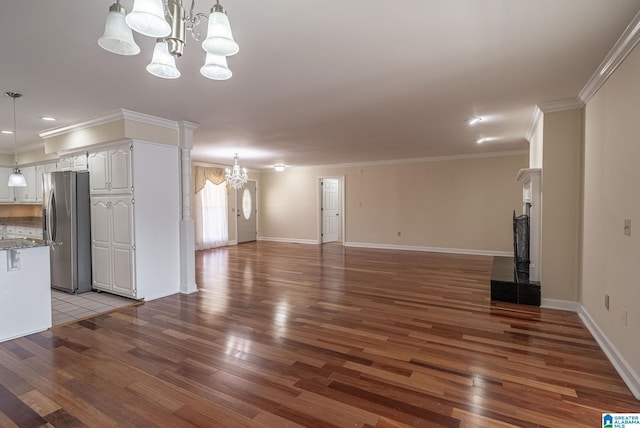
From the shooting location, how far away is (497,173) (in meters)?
7.48

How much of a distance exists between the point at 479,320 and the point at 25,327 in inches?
185

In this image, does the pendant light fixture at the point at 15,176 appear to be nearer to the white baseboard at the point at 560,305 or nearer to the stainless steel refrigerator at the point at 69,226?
the stainless steel refrigerator at the point at 69,226

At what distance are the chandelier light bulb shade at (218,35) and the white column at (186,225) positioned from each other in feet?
11.4

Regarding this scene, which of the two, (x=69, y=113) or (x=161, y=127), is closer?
(x=69, y=113)

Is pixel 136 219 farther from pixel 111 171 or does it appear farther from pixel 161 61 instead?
pixel 161 61

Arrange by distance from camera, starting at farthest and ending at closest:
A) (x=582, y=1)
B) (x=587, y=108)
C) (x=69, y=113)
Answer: (x=69, y=113), (x=587, y=108), (x=582, y=1)

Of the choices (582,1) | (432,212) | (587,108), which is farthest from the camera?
(432,212)

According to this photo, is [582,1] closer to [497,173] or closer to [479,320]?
[479,320]

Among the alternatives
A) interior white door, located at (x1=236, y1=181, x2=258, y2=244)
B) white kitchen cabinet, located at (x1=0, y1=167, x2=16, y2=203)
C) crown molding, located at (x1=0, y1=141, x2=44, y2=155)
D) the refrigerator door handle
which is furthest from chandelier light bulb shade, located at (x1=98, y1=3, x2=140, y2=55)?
interior white door, located at (x1=236, y1=181, x2=258, y2=244)

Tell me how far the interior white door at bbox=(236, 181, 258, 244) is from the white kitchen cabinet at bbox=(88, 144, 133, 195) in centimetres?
556

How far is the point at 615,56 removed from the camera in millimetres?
2479

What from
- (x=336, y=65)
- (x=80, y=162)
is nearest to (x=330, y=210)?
(x=80, y=162)

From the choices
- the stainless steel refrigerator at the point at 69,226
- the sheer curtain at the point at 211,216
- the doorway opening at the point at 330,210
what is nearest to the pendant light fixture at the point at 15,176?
the stainless steel refrigerator at the point at 69,226

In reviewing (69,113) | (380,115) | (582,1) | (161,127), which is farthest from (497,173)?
(69,113)
